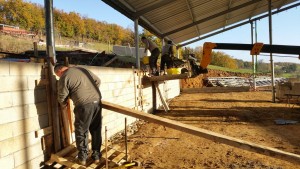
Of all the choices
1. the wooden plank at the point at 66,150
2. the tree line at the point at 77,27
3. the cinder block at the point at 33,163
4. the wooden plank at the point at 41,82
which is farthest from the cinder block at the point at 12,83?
the tree line at the point at 77,27

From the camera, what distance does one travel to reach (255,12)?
1922 centimetres

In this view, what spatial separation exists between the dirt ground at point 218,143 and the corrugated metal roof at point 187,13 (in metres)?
4.05

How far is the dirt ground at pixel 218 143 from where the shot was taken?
19.4ft

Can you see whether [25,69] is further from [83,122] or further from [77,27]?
[77,27]

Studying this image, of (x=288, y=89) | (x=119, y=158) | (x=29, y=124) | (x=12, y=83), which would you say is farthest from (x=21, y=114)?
(x=288, y=89)

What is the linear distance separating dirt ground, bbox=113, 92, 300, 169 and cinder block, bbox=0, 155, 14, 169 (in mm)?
2519

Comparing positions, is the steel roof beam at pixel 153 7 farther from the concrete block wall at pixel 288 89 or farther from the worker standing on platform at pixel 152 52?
the concrete block wall at pixel 288 89

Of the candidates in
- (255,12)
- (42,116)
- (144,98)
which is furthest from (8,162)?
(255,12)

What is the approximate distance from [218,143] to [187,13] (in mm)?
8554

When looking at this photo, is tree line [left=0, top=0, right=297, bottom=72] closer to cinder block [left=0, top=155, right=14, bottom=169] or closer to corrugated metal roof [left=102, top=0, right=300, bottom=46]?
corrugated metal roof [left=102, top=0, right=300, bottom=46]

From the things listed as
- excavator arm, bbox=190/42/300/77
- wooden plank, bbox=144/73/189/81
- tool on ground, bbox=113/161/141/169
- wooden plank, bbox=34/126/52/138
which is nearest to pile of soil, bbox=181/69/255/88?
wooden plank, bbox=144/73/189/81

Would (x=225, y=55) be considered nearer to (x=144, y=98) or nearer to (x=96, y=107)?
(x=144, y=98)

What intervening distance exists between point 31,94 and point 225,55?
161 feet

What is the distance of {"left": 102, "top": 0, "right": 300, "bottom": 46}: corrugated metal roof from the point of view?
35.0 feet
